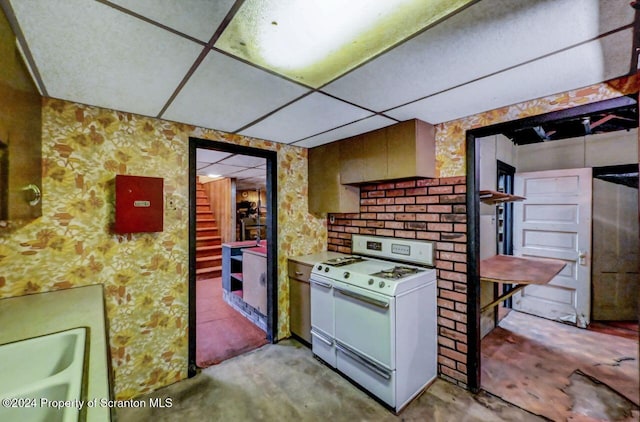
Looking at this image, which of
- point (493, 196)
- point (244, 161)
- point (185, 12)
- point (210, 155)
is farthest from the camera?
point (244, 161)

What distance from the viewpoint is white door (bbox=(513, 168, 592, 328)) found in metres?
3.25

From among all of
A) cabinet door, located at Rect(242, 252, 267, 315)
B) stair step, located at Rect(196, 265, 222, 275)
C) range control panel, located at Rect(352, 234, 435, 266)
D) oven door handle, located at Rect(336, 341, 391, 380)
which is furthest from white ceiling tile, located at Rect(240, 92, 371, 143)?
stair step, located at Rect(196, 265, 222, 275)

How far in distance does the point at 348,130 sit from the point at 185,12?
1.72 m

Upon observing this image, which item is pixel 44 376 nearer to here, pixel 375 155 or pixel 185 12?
pixel 185 12

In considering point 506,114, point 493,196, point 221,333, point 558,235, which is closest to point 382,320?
point 493,196

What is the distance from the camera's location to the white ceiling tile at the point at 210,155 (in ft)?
11.1

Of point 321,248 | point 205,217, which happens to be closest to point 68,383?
point 321,248

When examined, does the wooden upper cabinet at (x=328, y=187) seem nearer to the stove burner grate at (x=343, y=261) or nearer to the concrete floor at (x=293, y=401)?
the stove burner grate at (x=343, y=261)

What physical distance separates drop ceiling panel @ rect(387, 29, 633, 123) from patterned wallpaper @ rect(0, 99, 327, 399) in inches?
76.8

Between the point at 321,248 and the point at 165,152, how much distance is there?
2.04 metres

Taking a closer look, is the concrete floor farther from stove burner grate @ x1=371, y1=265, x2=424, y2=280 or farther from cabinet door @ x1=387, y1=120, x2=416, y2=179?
cabinet door @ x1=387, y1=120, x2=416, y2=179

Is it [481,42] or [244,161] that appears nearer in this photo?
[481,42]

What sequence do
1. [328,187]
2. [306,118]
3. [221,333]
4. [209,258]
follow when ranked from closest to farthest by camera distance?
[306,118] → [328,187] → [221,333] → [209,258]

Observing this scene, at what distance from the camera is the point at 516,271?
8.13ft
